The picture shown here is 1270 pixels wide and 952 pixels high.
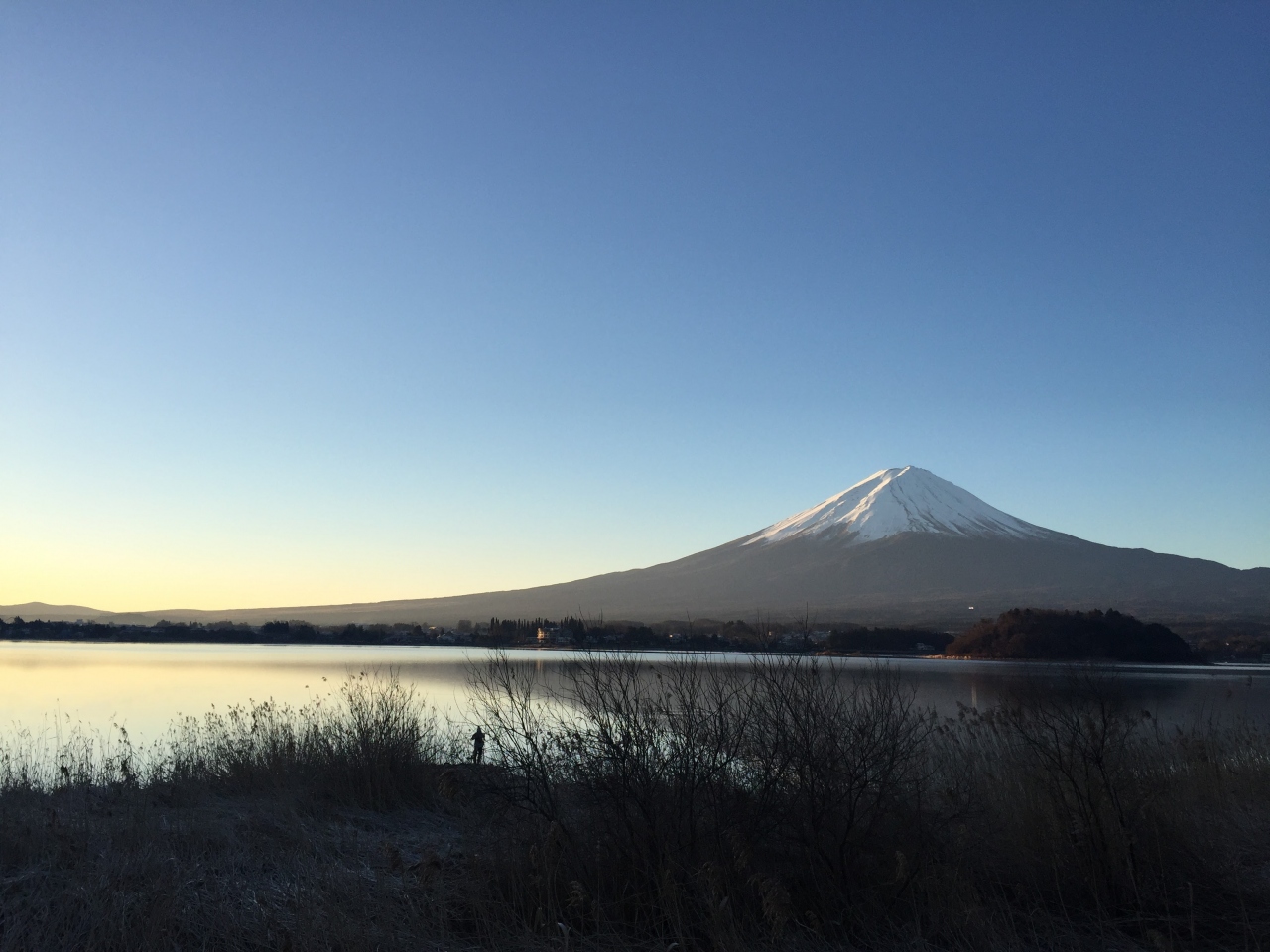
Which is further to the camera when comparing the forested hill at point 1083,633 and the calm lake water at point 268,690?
the forested hill at point 1083,633

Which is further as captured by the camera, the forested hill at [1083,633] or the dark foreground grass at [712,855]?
the forested hill at [1083,633]

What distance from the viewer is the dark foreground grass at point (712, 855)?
512 centimetres

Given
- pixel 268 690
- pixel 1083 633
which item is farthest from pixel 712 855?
pixel 1083 633

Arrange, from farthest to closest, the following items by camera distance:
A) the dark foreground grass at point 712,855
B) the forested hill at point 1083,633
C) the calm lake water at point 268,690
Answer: the forested hill at point 1083,633 → the calm lake water at point 268,690 → the dark foreground grass at point 712,855

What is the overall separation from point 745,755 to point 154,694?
2195 cm

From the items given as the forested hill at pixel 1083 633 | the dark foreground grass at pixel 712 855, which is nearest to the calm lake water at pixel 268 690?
the forested hill at pixel 1083 633

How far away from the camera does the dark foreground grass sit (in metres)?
5.12

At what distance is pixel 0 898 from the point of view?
5.42 m

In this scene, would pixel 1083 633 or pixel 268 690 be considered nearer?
pixel 268 690

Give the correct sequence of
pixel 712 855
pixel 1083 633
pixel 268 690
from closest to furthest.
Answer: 1. pixel 712 855
2. pixel 268 690
3. pixel 1083 633

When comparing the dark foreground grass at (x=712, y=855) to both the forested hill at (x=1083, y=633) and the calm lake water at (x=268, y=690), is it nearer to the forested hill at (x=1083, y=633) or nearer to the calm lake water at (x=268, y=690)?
the calm lake water at (x=268, y=690)

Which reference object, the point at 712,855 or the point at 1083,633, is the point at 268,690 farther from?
the point at 1083,633

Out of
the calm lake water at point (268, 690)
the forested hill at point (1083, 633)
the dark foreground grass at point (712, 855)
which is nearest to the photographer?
the dark foreground grass at point (712, 855)

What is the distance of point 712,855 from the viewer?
5500mm
